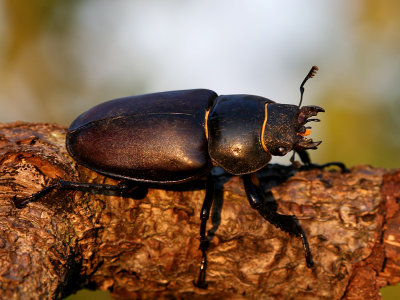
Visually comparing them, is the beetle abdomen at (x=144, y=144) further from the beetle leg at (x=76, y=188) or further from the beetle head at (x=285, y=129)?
the beetle head at (x=285, y=129)

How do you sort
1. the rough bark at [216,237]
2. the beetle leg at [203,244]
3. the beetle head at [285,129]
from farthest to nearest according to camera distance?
the beetle head at [285,129]
the beetle leg at [203,244]
the rough bark at [216,237]

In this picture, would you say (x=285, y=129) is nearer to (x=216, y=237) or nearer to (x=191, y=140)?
(x=191, y=140)

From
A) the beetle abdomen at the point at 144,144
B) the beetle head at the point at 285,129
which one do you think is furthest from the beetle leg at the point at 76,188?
the beetle head at the point at 285,129

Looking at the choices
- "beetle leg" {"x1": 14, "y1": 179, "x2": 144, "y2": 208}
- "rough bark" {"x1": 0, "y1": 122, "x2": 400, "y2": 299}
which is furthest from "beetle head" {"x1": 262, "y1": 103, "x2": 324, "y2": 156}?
"beetle leg" {"x1": 14, "y1": 179, "x2": 144, "y2": 208}

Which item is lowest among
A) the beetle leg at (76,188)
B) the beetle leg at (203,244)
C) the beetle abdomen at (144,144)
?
the beetle leg at (203,244)

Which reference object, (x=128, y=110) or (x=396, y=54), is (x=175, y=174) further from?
(x=396, y=54)

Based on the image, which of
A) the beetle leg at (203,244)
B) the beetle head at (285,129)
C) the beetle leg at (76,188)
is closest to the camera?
the beetle leg at (76,188)
